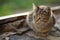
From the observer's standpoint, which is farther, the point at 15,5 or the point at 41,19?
the point at 15,5

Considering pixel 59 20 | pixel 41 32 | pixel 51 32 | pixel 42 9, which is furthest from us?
pixel 59 20

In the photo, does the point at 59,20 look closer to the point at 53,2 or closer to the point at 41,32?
the point at 53,2

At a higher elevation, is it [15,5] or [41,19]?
[15,5]

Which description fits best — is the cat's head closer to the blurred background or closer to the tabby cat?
the tabby cat

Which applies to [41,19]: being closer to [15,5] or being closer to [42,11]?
[42,11]

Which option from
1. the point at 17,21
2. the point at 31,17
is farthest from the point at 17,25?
the point at 31,17

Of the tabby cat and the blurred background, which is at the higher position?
the blurred background

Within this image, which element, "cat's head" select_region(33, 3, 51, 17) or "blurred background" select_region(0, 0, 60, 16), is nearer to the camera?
"cat's head" select_region(33, 3, 51, 17)

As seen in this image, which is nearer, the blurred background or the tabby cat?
the tabby cat

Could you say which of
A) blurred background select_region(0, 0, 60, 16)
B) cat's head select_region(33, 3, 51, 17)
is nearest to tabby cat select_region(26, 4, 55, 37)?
cat's head select_region(33, 3, 51, 17)

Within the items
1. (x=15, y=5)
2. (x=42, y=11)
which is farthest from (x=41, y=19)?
(x=15, y=5)

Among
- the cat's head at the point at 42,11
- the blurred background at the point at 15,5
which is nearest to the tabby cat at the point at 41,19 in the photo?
the cat's head at the point at 42,11
